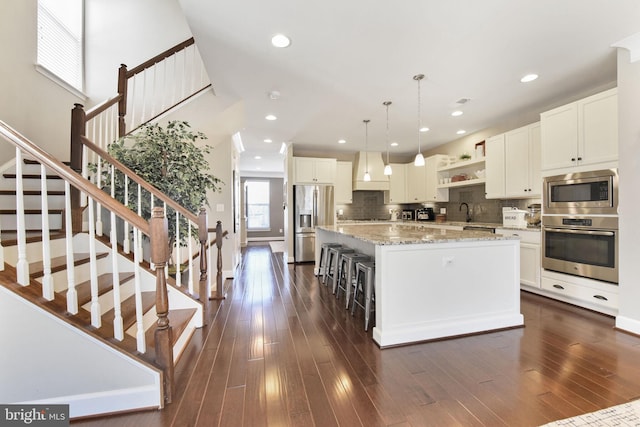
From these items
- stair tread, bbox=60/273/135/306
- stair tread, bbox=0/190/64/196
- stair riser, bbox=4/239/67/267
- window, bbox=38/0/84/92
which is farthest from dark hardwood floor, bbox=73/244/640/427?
window, bbox=38/0/84/92

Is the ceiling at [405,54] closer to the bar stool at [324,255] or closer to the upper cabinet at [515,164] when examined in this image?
the upper cabinet at [515,164]

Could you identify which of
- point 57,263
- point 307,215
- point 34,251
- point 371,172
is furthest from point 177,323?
point 371,172

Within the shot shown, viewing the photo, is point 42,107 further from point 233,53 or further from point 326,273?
point 326,273

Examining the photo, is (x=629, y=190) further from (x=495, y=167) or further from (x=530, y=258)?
(x=495, y=167)

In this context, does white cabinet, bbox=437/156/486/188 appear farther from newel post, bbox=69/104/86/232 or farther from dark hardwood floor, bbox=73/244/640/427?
newel post, bbox=69/104/86/232

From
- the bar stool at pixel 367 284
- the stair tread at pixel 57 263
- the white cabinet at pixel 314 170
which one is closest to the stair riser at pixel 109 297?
the stair tread at pixel 57 263

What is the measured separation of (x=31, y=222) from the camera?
7.48ft

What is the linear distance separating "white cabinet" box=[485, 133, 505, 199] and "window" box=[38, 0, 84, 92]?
5.96m

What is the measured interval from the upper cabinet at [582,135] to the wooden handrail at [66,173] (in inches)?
165

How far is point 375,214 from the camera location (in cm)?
669

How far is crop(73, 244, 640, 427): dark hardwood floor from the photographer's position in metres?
1.45

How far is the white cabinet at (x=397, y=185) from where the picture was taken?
637 centimetres

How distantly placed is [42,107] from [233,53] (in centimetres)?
229

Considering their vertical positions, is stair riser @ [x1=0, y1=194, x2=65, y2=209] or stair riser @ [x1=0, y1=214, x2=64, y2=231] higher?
stair riser @ [x1=0, y1=194, x2=65, y2=209]
